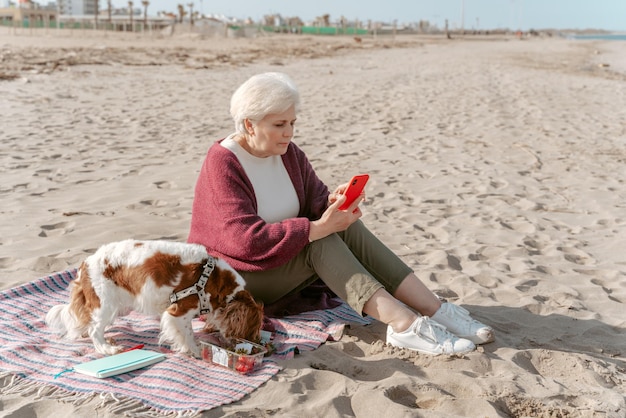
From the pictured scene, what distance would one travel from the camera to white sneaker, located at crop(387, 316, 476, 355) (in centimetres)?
315

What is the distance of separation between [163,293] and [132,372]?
13.8 inches

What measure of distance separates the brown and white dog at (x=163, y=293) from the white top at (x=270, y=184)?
1.48ft

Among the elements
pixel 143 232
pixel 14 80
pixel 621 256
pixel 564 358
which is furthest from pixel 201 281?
pixel 14 80

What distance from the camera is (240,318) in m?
3.07

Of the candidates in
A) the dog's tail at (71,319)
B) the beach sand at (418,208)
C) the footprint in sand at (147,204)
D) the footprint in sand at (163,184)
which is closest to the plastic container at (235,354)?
the beach sand at (418,208)

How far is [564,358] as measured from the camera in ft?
10.4

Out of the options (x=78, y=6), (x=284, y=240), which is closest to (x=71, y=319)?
(x=284, y=240)

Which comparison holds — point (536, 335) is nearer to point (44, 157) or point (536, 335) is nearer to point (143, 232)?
point (143, 232)

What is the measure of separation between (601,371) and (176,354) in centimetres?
190

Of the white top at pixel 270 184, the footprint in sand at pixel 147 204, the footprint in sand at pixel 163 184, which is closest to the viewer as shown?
the white top at pixel 270 184

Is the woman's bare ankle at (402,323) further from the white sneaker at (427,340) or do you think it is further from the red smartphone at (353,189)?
the red smartphone at (353,189)

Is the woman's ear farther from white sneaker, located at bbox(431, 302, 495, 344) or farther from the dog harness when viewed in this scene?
white sneaker, located at bbox(431, 302, 495, 344)

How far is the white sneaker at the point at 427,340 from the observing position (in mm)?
3152

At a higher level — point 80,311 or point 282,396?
point 80,311
